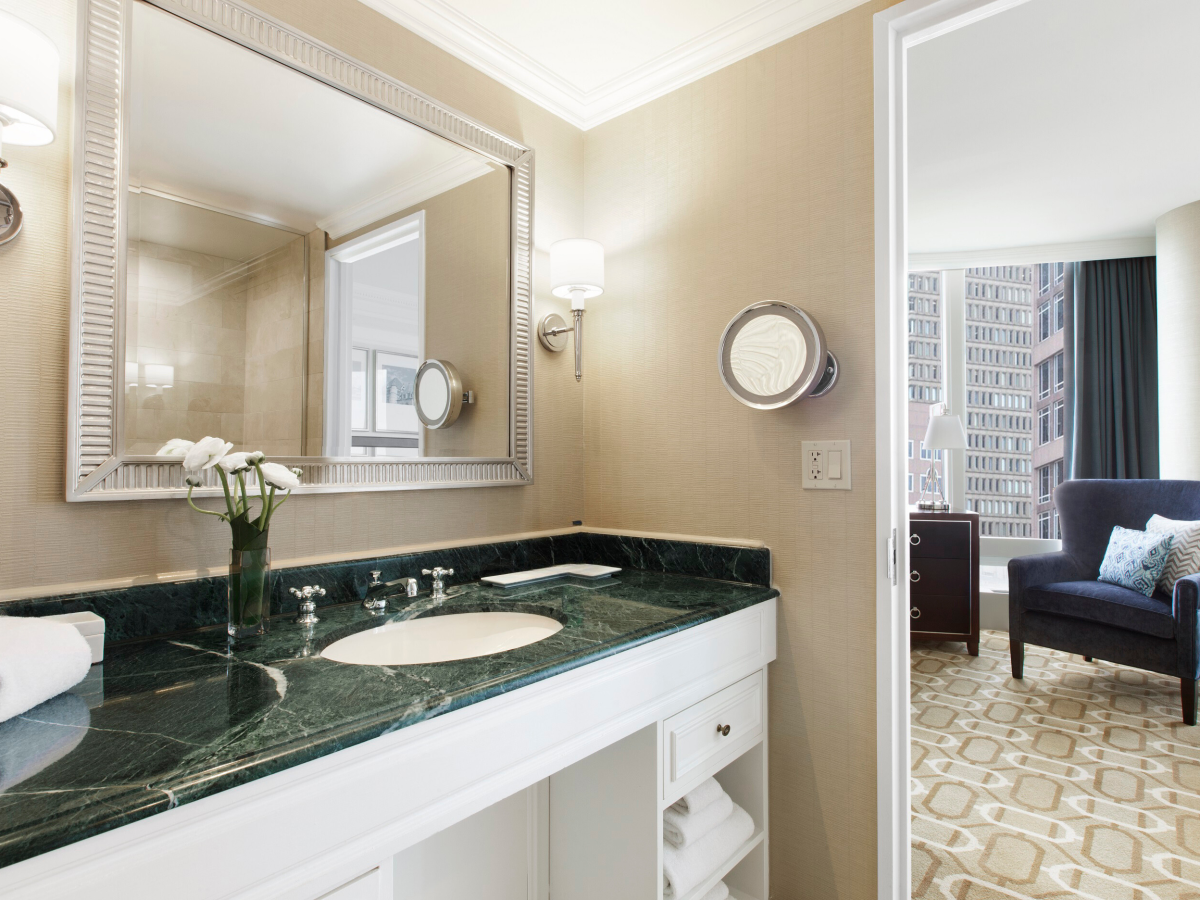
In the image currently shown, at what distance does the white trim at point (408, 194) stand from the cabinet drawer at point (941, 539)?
9.48 feet

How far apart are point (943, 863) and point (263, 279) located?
7.23ft

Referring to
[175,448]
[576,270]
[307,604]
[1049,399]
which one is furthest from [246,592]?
[1049,399]

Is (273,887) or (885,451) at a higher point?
(885,451)

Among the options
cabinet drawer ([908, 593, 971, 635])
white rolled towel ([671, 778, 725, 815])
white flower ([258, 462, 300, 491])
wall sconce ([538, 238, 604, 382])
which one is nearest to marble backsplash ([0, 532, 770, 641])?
white flower ([258, 462, 300, 491])

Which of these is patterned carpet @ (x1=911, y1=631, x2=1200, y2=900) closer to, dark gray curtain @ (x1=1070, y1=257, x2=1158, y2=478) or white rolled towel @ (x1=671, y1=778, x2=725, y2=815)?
white rolled towel @ (x1=671, y1=778, x2=725, y2=815)

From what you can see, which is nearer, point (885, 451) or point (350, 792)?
point (350, 792)

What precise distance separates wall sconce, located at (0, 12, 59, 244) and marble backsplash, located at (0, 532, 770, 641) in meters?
0.60

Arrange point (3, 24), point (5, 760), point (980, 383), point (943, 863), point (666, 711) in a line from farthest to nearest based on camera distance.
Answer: point (980, 383) < point (943, 863) < point (666, 711) < point (3, 24) < point (5, 760)

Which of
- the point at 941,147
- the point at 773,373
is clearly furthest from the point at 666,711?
the point at 941,147

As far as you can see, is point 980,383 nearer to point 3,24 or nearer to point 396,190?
point 396,190

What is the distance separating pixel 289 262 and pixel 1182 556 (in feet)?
12.0

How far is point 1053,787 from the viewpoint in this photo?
222 cm

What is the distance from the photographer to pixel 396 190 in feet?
5.15

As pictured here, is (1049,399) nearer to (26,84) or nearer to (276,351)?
(276,351)
